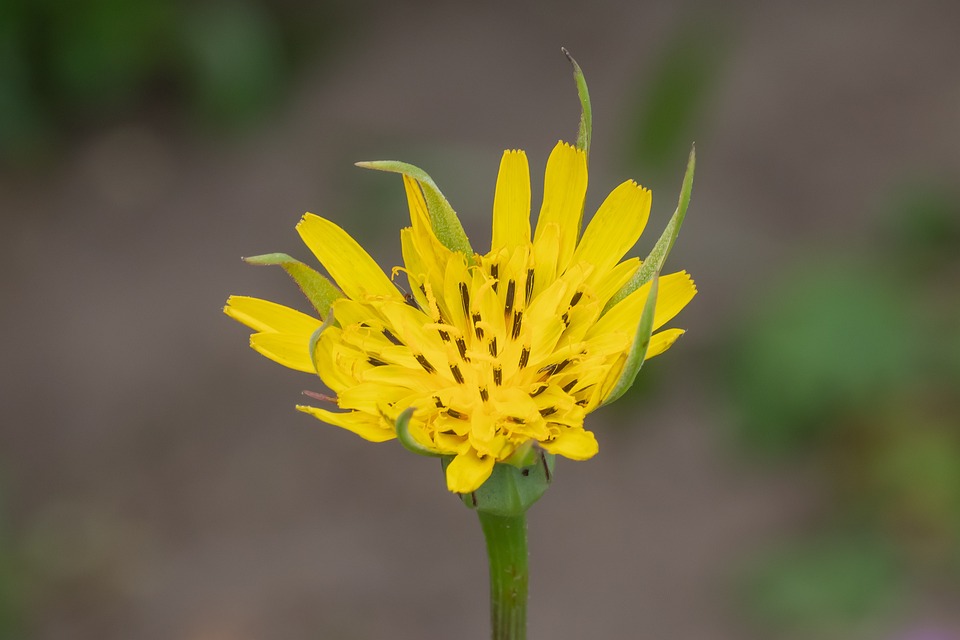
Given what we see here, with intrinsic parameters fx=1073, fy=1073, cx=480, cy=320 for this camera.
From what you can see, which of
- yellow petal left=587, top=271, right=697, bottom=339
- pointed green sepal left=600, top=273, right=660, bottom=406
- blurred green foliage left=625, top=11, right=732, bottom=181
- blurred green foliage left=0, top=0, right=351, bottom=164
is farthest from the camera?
blurred green foliage left=0, top=0, right=351, bottom=164

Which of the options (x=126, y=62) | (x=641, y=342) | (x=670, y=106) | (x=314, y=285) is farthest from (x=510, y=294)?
(x=126, y=62)

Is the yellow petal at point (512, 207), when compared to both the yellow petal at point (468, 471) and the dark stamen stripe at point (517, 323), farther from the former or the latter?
the yellow petal at point (468, 471)

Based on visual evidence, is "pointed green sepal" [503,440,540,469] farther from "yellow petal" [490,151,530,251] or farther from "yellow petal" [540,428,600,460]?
"yellow petal" [490,151,530,251]

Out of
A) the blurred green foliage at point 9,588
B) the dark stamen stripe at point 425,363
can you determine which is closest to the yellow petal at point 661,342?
the dark stamen stripe at point 425,363

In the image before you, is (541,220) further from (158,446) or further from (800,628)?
(158,446)

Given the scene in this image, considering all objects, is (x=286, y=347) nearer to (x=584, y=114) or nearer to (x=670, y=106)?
(x=584, y=114)

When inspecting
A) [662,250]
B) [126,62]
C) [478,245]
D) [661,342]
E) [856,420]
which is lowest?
[661,342]

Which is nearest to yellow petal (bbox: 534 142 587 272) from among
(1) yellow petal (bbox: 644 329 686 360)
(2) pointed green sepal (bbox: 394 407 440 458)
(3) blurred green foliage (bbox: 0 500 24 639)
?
(1) yellow petal (bbox: 644 329 686 360)
